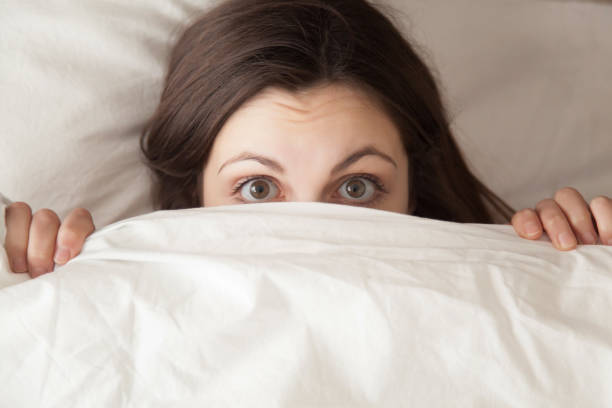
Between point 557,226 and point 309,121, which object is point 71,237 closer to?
point 309,121

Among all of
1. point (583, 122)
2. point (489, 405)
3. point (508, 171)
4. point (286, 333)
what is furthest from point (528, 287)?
point (583, 122)

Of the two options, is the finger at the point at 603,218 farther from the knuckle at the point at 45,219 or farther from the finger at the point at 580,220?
the knuckle at the point at 45,219

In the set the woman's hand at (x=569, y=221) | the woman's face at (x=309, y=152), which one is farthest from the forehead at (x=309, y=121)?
the woman's hand at (x=569, y=221)

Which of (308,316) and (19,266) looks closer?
(308,316)

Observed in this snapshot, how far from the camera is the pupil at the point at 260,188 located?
2.99 ft

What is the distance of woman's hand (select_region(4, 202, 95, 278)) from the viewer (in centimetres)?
79

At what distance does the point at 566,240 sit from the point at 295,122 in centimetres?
38

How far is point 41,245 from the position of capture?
0.80 m

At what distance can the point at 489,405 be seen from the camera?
583 millimetres

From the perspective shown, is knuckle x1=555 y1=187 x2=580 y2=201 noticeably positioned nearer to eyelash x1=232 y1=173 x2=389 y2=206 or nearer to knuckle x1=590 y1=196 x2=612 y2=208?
knuckle x1=590 y1=196 x2=612 y2=208

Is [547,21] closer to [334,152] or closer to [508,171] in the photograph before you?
[508,171]

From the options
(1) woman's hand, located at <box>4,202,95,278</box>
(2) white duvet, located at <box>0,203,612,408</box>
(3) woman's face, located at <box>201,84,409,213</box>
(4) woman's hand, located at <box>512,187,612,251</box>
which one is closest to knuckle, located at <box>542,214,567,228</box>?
(4) woman's hand, located at <box>512,187,612,251</box>

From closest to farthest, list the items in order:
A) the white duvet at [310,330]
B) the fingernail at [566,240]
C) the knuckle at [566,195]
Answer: the white duvet at [310,330] < the fingernail at [566,240] < the knuckle at [566,195]

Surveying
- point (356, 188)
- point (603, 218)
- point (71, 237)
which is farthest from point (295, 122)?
point (603, 218)
